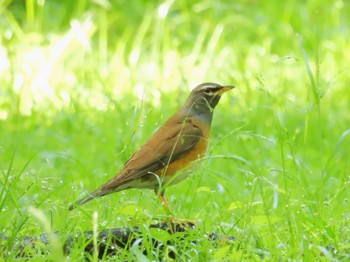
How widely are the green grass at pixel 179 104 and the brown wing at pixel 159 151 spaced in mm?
173

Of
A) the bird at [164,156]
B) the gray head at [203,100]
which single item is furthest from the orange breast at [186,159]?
the gray head at [203,100]

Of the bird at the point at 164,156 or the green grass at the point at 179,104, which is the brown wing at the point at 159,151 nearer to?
the bird at the point at 164,156

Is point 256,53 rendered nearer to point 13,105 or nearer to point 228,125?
point 228,125

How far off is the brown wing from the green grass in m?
0.17

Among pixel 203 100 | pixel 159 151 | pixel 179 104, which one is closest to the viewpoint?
pixel 159 151

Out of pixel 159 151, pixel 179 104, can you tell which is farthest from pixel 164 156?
pixel 179 104

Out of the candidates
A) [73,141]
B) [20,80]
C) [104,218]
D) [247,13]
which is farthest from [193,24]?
[104,218]

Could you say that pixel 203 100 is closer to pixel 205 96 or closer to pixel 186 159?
pixel 205 96

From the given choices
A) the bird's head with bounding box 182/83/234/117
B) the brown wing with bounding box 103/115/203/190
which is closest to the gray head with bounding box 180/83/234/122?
the bird's head with bounding box 182/83/234/117

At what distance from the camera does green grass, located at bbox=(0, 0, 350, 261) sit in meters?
4.79

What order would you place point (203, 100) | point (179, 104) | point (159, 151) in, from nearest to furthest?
point (159, 151), point (203, 100), point (179, 104)

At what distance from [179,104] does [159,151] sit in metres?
2.31

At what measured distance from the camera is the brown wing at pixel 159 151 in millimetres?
5891

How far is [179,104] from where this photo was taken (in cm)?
830
